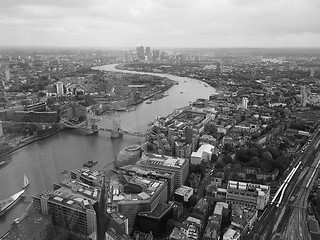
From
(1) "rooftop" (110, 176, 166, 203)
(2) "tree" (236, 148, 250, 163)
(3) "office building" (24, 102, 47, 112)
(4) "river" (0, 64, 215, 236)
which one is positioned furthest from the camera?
(3) "office building" (24, 102, 47, 112)

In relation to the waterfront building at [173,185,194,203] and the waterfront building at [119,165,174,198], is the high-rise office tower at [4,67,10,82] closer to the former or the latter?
the waterfront building at [119,165,174,198]

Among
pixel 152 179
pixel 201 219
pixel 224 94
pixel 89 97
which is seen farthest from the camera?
pixel 224 94

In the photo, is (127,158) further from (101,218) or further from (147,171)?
(101,218)

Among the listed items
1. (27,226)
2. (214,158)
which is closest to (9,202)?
(27,226)

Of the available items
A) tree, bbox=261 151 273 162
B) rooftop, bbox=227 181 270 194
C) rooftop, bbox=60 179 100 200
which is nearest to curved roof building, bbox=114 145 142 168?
rooftop, bbox=60 179 100 200

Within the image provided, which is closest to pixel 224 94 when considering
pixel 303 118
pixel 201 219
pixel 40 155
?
pixel 303 118

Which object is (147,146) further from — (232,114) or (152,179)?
(232,114)
